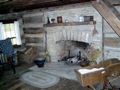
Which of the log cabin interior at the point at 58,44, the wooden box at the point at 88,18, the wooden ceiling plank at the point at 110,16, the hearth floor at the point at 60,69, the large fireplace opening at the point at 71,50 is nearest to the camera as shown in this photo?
the wooden ceiling plank at the point at 110,16

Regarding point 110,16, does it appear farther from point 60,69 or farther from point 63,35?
point 60,69

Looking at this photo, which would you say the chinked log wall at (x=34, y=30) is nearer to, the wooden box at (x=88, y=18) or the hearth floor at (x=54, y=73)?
the hearth floor at (x=54, y=73)

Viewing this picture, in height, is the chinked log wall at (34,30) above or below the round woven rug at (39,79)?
above

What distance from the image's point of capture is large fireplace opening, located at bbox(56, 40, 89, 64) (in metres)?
5.96

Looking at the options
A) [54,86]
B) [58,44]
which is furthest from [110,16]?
[58,44]

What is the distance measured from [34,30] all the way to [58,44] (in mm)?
1153

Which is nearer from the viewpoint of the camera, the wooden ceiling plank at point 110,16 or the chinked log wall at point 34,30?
the wooden ceiling plank at point 110,16

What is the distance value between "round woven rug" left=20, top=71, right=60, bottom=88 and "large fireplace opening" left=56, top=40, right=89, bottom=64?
3.99 feet

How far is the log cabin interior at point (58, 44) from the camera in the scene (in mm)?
3844

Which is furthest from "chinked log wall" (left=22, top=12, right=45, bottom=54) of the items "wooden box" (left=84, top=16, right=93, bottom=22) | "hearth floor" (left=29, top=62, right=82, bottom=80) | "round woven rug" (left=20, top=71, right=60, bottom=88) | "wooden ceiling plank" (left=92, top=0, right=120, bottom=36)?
"wooden ceiling plank" (left=92, top=0, right=120, bottom=36)

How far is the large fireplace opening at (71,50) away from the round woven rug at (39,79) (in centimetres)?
122

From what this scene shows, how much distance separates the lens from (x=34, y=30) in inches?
253

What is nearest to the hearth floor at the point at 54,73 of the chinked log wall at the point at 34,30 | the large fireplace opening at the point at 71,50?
the large fireplace opening at the point at 71,50

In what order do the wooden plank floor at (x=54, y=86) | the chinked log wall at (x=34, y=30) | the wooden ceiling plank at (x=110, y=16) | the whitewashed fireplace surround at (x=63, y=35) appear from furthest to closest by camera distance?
the chinked log wall at (x=34, y=30) → the whitewashed fireplace surround at (x=63, y=35) → the wooden plank floor at (x=54, y=86) → the wooden ceiling plank at (x=110, y=16)
